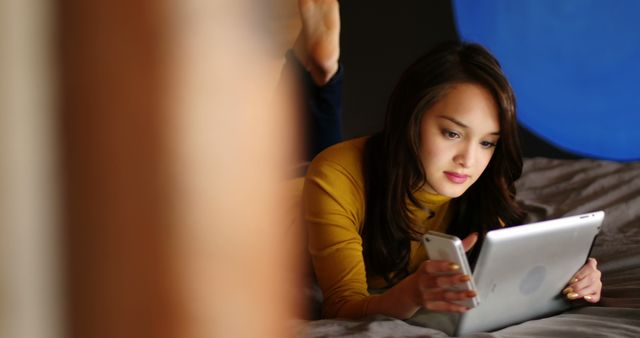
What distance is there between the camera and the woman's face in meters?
1.26

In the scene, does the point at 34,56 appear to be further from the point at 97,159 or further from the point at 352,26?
the point at 352,26

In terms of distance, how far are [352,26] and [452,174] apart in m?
1.26

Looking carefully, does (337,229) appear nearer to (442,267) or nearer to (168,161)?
(442,267)

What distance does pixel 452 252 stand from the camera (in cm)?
101

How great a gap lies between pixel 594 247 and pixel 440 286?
59 centimetres

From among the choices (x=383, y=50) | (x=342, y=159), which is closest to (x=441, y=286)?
(x=342, y=159)

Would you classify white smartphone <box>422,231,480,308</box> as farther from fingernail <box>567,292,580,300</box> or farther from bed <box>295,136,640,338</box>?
fingernail <box>567,292,580,300</box>

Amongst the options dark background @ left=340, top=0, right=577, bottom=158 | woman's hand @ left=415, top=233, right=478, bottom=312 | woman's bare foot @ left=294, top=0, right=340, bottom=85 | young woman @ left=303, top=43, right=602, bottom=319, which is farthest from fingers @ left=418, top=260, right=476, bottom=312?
dark background @ left=340, top=0, right=577, bottom=158

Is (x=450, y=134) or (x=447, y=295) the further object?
(x=450, y=134)

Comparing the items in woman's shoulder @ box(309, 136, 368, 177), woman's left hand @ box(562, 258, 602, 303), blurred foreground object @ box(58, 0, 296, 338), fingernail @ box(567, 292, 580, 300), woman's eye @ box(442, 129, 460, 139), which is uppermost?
blurred foreground object @ box(58, 0, 296, 338)

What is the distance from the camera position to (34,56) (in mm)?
225

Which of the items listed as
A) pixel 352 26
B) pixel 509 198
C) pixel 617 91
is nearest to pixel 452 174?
pixel 509 198

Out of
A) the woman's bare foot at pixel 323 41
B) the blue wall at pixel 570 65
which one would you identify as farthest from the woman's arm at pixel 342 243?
the blue wall at pixel 570 65

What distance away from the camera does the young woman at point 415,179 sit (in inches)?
49.3
